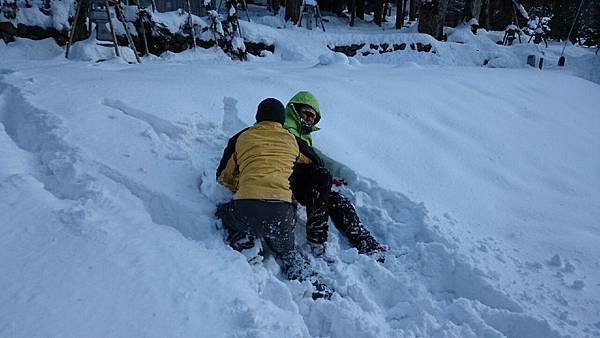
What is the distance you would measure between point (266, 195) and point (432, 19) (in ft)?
42.3

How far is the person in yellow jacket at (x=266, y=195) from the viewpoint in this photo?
229cm

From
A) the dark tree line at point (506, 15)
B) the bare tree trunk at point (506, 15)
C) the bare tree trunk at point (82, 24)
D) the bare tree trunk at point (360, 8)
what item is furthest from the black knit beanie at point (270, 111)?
the bare tree trunk at point (506, 15)

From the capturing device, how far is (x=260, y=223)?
7.54 feet

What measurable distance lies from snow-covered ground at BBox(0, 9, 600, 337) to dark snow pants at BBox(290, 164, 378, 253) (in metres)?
0.13

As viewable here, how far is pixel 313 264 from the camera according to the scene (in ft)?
8.31

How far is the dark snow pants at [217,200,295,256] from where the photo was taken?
7.50ft

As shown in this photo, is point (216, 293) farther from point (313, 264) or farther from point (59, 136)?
point (59, 136)

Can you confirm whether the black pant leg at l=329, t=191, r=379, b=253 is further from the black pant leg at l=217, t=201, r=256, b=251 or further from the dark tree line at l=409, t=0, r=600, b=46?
→ the dark tree line at l=409, t=0, r=600, b=46

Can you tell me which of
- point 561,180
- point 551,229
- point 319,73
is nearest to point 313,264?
point 551,229

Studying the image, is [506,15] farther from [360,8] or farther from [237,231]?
[237,231]

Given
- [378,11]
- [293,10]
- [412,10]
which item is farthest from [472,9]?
[293,10]

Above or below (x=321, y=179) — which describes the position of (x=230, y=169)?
above

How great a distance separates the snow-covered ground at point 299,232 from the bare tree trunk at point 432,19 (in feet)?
29.8

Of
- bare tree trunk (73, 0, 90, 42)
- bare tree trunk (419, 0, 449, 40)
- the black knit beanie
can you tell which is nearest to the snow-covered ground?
the black knit beanie
